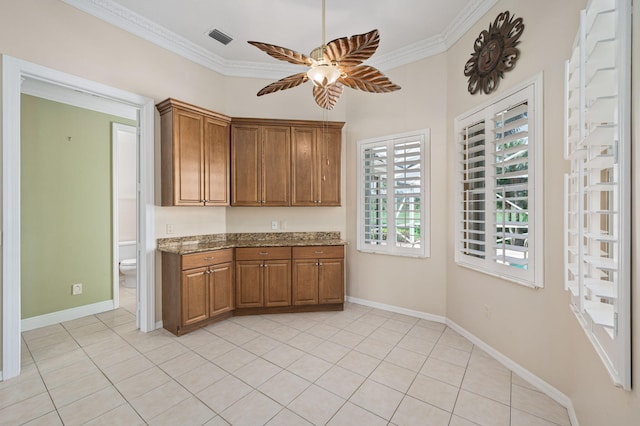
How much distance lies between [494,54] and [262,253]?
3211 millimetres

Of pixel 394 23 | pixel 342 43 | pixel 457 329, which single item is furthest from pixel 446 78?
pixel 457 329

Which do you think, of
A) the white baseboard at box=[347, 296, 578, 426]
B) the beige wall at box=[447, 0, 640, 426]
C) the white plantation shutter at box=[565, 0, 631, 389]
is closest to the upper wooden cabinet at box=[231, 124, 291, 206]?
the white baseboard at box=[347, 296, 578, 426]

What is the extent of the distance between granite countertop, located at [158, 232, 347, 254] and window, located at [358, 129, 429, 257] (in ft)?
1.73

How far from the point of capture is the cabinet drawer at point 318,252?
3.74 m

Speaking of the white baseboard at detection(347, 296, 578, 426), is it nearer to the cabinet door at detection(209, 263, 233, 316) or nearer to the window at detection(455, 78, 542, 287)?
the window at detection(455, 78, 542, 287)

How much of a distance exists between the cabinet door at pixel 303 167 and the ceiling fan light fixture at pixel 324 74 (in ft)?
5.22

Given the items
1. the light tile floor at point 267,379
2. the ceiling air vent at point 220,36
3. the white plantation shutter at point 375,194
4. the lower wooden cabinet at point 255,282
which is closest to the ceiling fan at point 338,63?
the ceiling air vent at point 220,36

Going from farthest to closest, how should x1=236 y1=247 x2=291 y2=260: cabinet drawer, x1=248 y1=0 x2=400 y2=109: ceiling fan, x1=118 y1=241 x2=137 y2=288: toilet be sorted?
x1=118 y1=241 x2=137 y2=288: toilet < x1=236 y1=247 x2=291 y2=260: cabinet drawer < x1=248 y1=0 x2=400 y2=109: ceiling fan

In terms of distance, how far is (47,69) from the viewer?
2510 millimetres

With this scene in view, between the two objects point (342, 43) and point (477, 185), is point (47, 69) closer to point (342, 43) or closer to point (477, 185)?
point (342, 43)

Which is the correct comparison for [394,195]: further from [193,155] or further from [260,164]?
[193,155]

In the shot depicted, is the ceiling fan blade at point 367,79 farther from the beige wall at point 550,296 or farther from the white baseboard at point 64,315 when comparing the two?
the white baseboard at point 64,315

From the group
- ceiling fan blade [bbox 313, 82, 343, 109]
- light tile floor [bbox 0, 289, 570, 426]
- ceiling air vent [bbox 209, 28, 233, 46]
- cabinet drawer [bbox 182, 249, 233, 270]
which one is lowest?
light tile floor [bbox 0, 289, 570, 426]

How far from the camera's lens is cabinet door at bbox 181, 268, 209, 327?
3094mm
